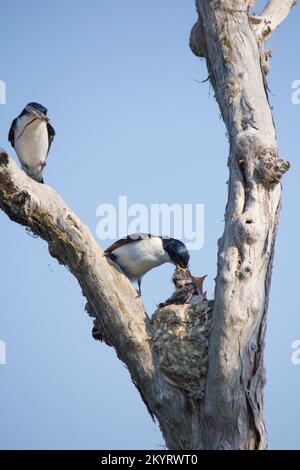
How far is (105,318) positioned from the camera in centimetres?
791

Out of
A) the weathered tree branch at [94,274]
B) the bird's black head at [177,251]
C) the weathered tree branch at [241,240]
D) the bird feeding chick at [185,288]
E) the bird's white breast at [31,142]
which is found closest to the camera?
the weathered tree branch at [241,240]

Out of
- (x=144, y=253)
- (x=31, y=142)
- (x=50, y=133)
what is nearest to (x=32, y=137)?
(x=31, y=142)

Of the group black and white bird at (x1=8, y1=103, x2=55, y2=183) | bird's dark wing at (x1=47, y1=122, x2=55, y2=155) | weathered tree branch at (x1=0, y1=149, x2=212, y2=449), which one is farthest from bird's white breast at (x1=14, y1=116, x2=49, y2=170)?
weathered tree branch at (x1=0, y1=149, x2=212, y2=449)

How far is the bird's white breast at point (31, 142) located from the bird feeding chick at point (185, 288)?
2.70 metres

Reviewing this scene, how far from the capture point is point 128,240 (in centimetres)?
1004

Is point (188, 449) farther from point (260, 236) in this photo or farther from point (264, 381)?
point (260, 236)

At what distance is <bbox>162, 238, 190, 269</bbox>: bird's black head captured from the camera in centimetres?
1048

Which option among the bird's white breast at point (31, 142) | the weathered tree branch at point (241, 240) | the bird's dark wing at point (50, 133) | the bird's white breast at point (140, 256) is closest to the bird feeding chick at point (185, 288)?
the bird's white breast at point (140, 256)

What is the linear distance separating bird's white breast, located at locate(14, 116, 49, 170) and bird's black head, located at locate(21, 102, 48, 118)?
0.25 feet

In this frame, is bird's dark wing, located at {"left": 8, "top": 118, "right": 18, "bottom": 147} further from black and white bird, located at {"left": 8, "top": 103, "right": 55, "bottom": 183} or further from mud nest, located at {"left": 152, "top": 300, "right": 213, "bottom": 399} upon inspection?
mud nest, located at {"left": 152, "top": 300, "right": 213, "bottom": 399}

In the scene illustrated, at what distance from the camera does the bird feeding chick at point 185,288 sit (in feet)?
31.5

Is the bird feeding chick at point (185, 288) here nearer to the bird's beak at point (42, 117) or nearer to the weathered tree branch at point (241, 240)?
the weathered tree branch at point (241, 240)
